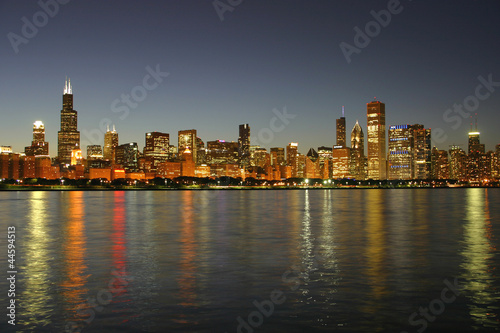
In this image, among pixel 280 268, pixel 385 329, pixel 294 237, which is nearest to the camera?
pixel 385 329

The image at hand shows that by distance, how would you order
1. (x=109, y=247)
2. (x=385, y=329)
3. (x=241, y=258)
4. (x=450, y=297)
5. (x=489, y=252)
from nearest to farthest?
1. (x=385, y=329)
2. (x=450, y=297)
3. (x=241, y=258)
4. (x=489, y=252)
5. (x=109, y=247)

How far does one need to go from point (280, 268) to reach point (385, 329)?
11.2m

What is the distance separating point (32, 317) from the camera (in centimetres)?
1620

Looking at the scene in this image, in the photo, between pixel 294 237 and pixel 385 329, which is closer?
pixel 385 329

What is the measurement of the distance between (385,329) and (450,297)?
220 inches

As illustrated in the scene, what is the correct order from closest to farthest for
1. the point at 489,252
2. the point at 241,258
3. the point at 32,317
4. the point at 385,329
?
the point at 385,329 < the point at 32,317 < the point at 241,258 < the point at 489,252

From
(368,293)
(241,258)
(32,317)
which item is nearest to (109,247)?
(241,258)

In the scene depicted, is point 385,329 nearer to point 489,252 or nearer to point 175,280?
point 175,280

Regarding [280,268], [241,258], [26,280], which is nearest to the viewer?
[26,280]

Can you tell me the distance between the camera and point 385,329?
14.9m

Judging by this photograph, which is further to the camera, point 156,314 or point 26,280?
point 26,280

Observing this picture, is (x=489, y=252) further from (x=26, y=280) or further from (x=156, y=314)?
(x=26, y=280)

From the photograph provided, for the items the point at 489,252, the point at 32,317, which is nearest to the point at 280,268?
the point at 32,317

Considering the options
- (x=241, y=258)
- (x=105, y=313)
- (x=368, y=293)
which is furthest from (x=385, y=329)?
(x=241, y=258)
